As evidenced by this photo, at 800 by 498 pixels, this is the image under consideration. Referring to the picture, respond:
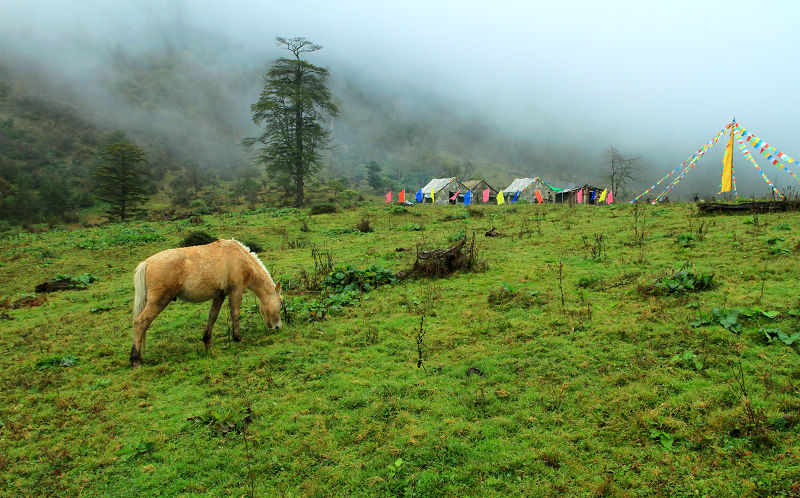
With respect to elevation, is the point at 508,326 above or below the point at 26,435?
above

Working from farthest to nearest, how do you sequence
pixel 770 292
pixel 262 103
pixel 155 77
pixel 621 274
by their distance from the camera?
pixel 155 77 → pixel 262 103 → pixel 621 274 → pixel 770 292

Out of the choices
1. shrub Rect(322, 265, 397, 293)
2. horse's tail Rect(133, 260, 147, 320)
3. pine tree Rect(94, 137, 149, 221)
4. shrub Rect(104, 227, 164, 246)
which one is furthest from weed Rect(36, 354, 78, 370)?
pine tree Rect(94, 137, 149, 221)

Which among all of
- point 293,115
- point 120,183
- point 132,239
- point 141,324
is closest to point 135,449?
point 141,324

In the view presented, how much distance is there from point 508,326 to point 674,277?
12.5ft

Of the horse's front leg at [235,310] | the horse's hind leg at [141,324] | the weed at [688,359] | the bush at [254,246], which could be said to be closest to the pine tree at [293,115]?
the bush at [254,246]

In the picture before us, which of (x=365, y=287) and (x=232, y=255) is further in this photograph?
(x=365, y=287)

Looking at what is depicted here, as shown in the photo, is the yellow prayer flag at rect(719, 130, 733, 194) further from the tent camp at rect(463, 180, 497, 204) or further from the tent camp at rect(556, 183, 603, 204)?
the tent camp at rect(463, 180, 497, 204)

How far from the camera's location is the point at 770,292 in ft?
23.0

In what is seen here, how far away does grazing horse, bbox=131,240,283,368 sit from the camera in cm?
711

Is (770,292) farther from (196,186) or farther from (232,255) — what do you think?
(196,186)

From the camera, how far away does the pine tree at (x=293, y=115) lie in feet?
134

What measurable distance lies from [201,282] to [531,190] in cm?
4568

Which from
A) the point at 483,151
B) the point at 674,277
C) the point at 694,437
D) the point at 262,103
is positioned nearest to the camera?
the point at 694,437

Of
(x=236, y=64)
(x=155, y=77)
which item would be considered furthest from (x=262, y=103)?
(x=236, y=64)
